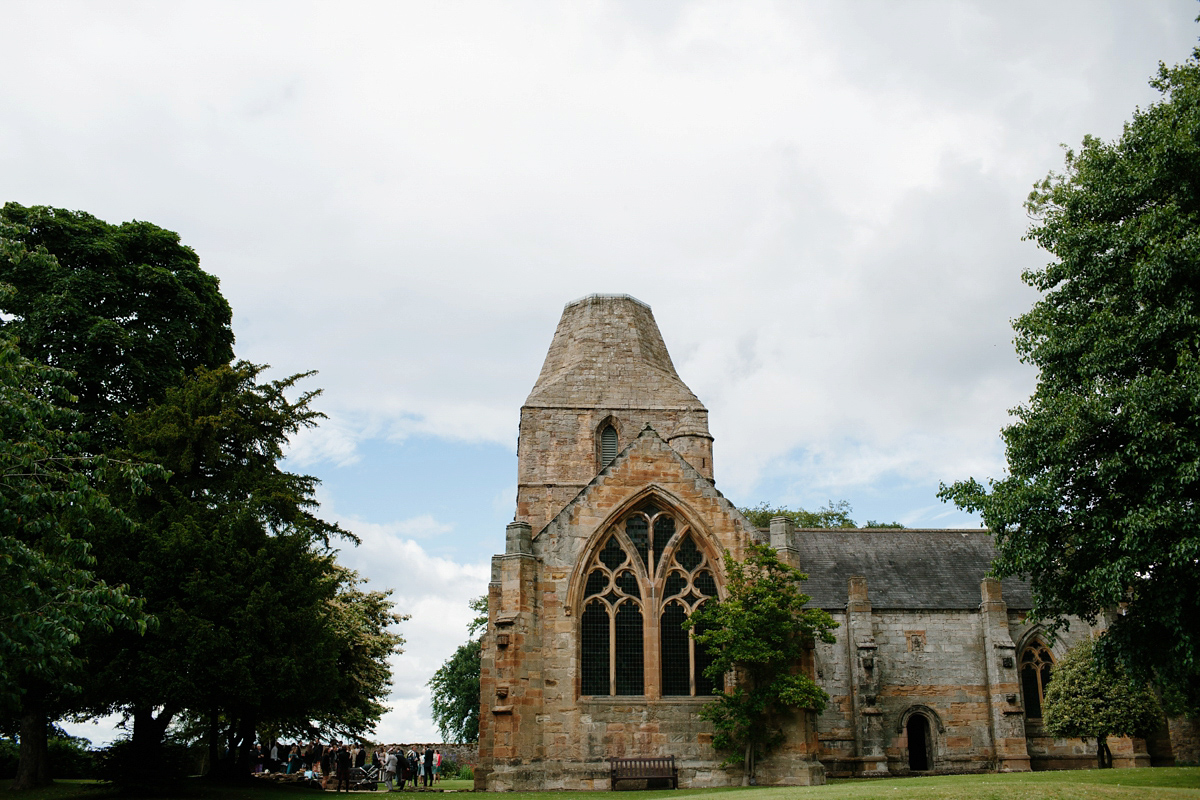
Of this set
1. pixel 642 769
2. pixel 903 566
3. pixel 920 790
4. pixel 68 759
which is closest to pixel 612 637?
pixel 642 769

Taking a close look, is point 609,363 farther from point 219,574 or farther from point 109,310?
point 219,574

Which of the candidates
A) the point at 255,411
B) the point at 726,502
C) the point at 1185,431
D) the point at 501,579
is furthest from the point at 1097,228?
the point at 255,411

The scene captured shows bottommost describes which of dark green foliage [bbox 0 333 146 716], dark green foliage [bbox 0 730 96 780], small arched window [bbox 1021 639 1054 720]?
dark green foliage [bbox 0 730 96 780]

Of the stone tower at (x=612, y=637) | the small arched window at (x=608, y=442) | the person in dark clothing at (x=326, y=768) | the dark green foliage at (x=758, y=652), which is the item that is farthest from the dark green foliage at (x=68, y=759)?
the small arched window at (x=608, y=442)

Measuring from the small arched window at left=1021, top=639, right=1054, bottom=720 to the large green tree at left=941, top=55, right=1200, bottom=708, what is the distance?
543 inches

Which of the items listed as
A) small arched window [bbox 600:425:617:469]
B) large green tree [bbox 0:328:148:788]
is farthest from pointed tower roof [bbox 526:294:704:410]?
large green tree [bbox 0:328:148:788]

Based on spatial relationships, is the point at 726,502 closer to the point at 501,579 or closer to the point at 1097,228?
the point at 501,579

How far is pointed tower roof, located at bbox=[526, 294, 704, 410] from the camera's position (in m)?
36.0

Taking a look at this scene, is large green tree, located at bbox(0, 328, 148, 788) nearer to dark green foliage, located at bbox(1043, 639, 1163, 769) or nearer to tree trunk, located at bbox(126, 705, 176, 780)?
tree trunk, located at bbox(126, 705, 176, 780)

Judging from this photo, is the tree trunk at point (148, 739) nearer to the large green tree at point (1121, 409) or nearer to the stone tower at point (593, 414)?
the stone tower at point (593, 414)

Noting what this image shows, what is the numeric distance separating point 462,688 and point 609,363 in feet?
103

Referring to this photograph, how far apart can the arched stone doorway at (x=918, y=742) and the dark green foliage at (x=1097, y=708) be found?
4.06 metres

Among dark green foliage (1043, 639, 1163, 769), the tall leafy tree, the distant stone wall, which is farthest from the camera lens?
the distant stone wall

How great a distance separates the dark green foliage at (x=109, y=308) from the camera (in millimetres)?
25395
